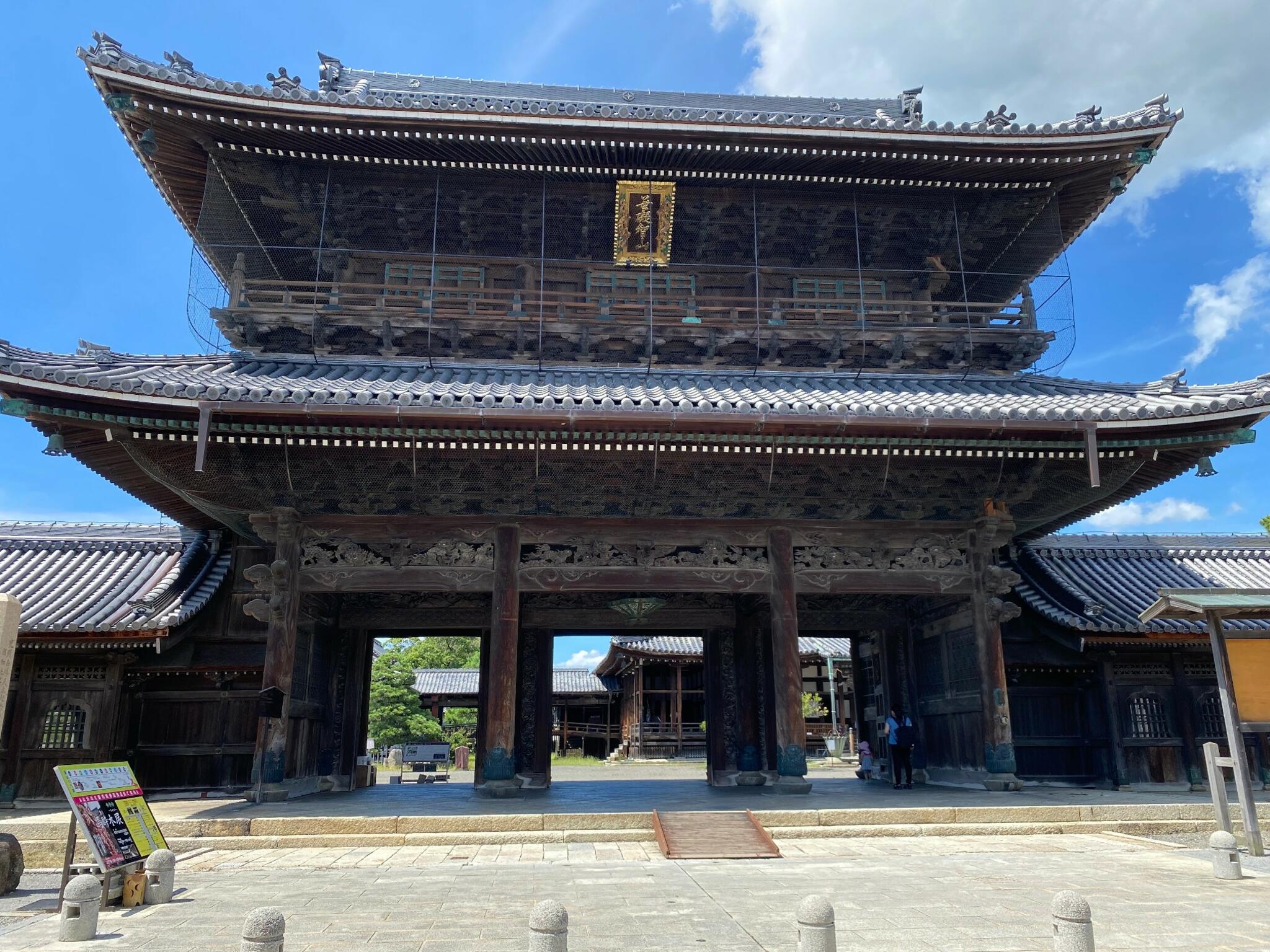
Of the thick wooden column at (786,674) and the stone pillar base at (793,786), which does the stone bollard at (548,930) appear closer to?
the thick wooden column at (786,674)

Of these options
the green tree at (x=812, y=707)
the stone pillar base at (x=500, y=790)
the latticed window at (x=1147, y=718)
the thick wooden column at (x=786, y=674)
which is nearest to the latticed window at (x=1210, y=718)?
the latticed window at (x=1147, y=718)

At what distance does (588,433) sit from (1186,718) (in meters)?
13.9

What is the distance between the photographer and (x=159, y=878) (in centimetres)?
833

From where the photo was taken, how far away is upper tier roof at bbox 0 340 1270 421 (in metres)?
12.6

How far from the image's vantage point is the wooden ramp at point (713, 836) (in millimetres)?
10688

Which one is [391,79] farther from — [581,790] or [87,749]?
[581,790]

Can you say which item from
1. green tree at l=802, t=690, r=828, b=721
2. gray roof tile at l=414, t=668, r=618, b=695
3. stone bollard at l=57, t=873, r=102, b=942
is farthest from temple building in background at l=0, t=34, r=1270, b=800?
gray roof tile at l=414, t=668, r=618, b=695

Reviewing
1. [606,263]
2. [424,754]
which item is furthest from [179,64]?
[424,754]

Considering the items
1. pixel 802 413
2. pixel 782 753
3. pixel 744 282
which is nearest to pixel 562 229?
pixel 744 282

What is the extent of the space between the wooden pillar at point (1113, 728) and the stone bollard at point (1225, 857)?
839 centimetres

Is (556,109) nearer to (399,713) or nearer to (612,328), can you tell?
(612,328)

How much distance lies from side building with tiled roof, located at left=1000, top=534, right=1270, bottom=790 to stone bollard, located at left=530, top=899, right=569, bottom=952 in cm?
1455

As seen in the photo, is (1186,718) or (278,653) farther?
(1186,718)

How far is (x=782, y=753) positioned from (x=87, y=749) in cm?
1276
